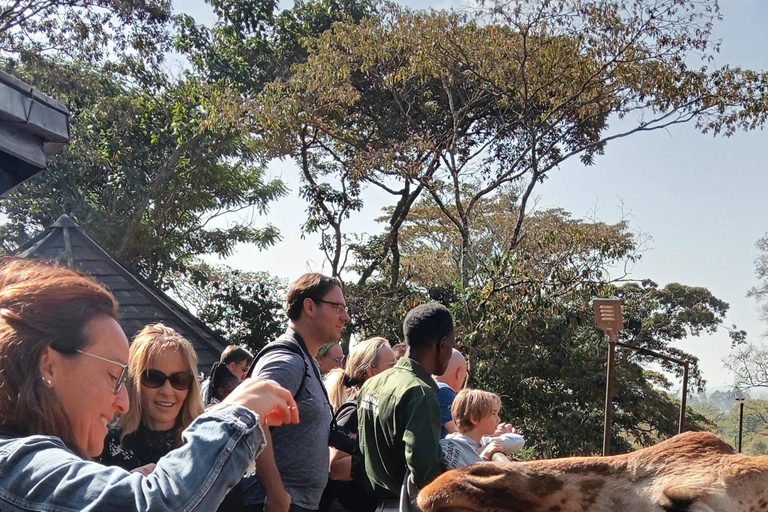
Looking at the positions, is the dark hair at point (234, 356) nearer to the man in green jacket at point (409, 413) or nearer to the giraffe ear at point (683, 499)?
the man in green jacket at point (409, 413)

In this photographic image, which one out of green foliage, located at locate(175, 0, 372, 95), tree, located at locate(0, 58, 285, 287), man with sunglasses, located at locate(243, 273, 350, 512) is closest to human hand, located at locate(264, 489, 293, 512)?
man with sunglasses, located at locate(243, 273, 350, 512)

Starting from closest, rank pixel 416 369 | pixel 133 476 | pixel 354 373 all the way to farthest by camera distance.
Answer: pixel 133 476
pixel 416 369
pixel 354 373

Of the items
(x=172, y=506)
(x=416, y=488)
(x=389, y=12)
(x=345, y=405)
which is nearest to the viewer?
(x=172, y=506)

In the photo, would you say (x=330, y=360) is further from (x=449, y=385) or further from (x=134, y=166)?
(x=134, y=166)

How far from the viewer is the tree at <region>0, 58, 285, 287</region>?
1545cm

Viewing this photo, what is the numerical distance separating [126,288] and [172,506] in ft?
21.2

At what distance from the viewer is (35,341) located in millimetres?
1419

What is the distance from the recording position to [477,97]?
1457 centimetres

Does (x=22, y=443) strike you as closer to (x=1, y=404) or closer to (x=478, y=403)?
(x=1, y=404)

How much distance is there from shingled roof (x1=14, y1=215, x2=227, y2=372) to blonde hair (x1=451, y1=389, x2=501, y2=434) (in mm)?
3713

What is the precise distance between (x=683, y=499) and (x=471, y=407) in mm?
2131

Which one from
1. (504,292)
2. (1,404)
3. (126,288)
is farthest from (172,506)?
(504,292)

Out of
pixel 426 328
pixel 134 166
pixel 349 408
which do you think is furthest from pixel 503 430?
pixel 134 166

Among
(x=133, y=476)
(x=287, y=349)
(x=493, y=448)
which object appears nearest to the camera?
(x=133, y=476)
